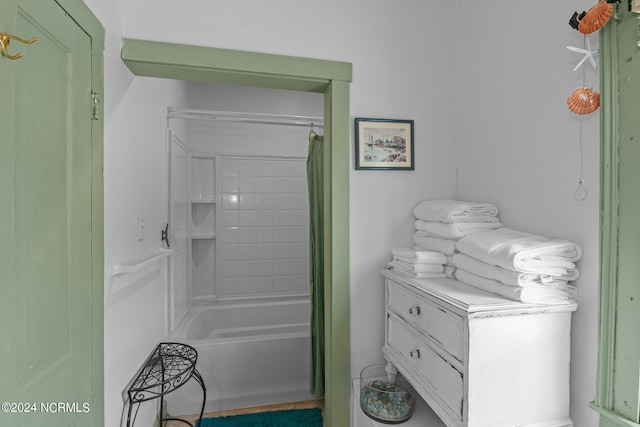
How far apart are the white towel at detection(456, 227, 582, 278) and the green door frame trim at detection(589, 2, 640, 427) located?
0.09 meters

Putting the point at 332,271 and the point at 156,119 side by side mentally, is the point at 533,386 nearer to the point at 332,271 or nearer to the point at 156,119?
the point at 332,271

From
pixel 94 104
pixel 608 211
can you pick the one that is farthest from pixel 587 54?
pixel 94 104

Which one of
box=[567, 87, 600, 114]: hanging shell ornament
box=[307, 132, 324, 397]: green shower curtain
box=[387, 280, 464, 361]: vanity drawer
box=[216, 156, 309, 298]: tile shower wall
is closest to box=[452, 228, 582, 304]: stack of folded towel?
box=[387, 280, 464, 361]: vanity drawer

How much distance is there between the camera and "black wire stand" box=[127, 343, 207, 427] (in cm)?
141

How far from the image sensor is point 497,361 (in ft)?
3.09

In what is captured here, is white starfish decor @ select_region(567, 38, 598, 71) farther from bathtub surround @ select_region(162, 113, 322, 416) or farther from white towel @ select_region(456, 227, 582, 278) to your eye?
bathtub surround @ select_region(162, 113, 322, 416)

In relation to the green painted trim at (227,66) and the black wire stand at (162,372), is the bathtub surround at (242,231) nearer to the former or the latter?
the black wire stand at (162,372)

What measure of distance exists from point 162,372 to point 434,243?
139 cm

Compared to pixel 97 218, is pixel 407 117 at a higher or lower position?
higher

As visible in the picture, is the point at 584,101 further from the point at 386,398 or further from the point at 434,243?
the point at 386,398

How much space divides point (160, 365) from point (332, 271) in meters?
1.01

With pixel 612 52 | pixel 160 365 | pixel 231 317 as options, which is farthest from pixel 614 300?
pixel 231 317

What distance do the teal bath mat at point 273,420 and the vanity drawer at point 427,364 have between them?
3.10 ft

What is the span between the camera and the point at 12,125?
2.35 feet
